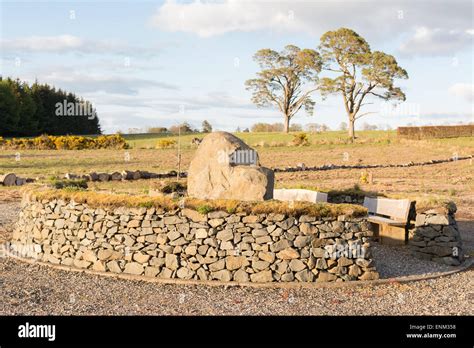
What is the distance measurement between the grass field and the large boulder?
30.6 feet

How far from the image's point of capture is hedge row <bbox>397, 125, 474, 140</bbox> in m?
57.6

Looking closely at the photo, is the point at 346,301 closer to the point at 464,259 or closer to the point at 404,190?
the point at 464,259

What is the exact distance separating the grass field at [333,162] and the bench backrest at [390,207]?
606 cm

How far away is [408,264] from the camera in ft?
44.7

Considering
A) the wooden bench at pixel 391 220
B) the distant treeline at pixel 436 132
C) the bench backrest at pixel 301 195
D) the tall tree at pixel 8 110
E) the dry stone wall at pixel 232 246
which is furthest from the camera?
the tall tree at pixel 8 110

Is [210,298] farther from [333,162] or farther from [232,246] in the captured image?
[333,162]

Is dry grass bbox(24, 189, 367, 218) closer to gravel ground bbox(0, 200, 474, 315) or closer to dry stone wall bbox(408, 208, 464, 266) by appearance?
gravel ground bbox(0, 200, 474, 315)

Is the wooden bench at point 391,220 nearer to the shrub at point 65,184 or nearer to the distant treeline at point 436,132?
the shrub at point 65,184

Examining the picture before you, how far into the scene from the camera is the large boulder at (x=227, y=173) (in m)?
13.4

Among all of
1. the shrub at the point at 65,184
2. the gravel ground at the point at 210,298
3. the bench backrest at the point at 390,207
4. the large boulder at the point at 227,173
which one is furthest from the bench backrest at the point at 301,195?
the shrub at the point at 65,184

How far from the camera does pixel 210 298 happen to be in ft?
34.9

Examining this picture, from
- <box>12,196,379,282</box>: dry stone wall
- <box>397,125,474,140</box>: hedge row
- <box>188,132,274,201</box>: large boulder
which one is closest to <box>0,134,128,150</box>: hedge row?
<box>397,125,474,140</box>: hedge row
